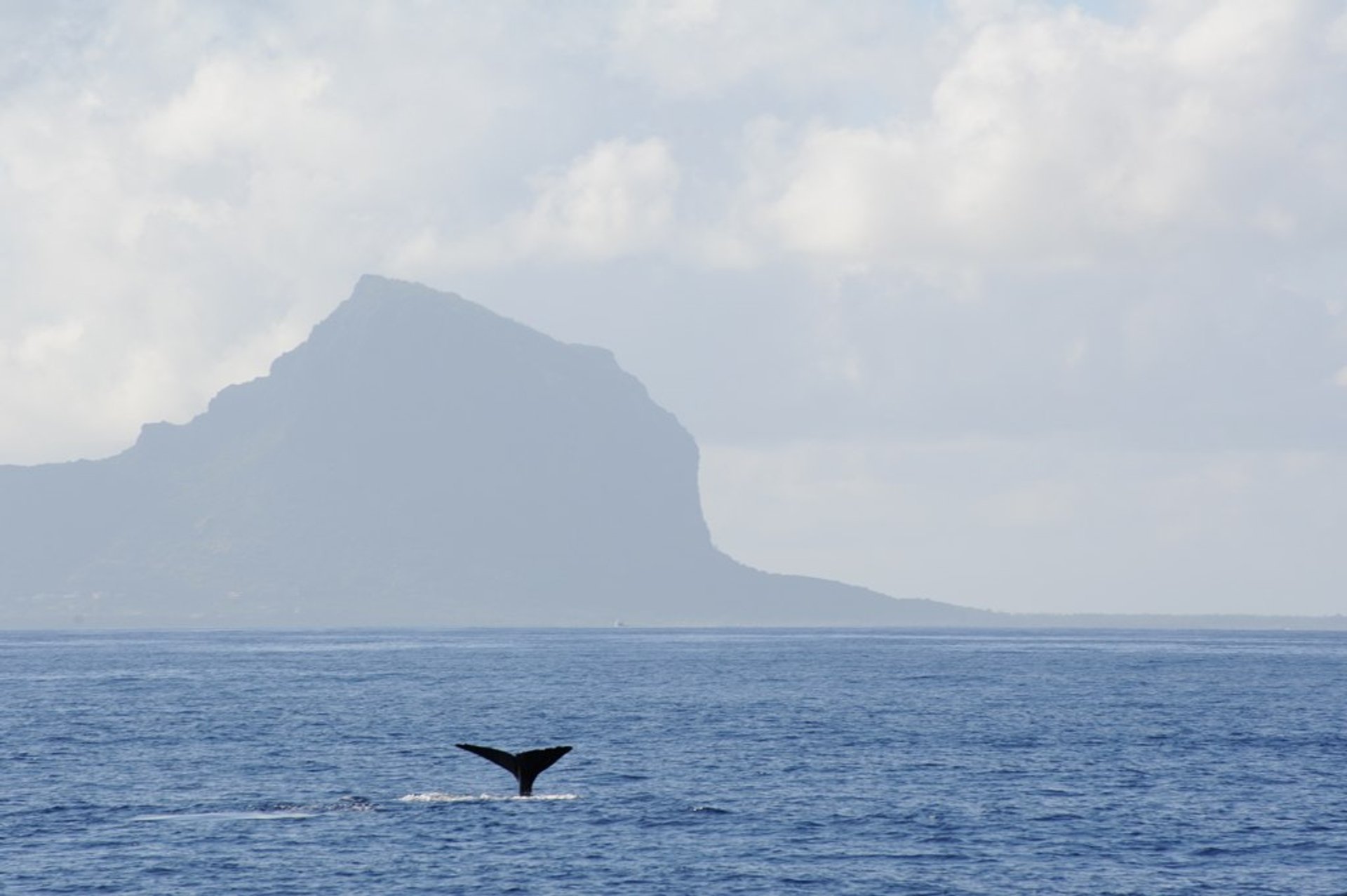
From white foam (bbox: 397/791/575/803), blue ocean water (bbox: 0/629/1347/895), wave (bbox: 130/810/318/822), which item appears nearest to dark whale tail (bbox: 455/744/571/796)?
white foam (bbox: 397/791/575/803)

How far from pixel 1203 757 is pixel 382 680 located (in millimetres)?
93788

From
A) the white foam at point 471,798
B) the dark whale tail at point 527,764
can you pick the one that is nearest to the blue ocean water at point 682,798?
the white foam at point 471,798

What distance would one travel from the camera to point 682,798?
73750 mm

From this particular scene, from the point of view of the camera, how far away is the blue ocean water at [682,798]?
57719 millimetres

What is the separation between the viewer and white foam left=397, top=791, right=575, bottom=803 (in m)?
72.4

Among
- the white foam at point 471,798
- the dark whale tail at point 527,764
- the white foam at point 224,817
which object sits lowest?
the white foam at point 224,817

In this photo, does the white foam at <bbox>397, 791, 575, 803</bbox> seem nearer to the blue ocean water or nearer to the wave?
the blue ocean water

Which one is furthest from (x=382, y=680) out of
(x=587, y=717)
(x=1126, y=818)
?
(x=1126, y=818)

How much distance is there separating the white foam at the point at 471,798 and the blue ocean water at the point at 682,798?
233 millimetres

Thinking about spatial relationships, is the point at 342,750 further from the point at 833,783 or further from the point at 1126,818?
the point at 1126,818

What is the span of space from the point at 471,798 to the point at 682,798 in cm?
822

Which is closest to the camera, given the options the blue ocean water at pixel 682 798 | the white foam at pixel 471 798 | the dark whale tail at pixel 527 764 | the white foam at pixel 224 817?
the blue ocean water at pixel 682 798

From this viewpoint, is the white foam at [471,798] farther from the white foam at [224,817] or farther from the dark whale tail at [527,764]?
the white foam at [224,817]

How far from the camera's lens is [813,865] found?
2328 inches
